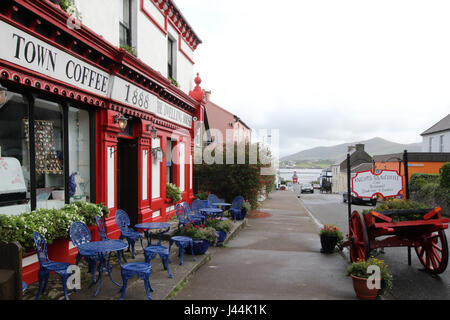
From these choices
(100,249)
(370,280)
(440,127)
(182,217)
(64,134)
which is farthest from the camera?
(440,127)

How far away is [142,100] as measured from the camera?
9219 mm

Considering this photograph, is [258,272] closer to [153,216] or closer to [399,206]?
[399,206]

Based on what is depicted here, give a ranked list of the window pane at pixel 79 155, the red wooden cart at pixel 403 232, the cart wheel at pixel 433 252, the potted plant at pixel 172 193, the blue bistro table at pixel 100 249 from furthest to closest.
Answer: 1. the potted plant at pixel 172 193
2. the window pane at pixel 79 155
3. the cart wheel at pixel 433 252
4. the red wooden cart at pixel 403 232
5. the blue bistro table at pixel 100 249

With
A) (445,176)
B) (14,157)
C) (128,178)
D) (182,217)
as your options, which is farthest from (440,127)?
(14,157)

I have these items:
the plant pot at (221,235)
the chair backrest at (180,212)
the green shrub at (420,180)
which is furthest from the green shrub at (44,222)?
the green shrub at (420,180)

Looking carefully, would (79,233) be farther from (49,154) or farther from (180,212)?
(180,212)

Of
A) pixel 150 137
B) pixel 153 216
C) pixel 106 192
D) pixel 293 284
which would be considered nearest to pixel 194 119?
pixel 150 137

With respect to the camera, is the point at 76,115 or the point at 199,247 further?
the point at 199,247

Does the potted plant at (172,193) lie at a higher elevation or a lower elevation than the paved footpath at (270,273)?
Answer: higher

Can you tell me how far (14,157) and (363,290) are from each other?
21.3ft

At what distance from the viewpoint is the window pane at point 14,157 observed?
17.0 ft

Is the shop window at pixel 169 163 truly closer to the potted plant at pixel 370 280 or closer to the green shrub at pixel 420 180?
the potted plant at pixel 370 280

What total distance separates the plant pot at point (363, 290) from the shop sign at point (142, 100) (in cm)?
664
